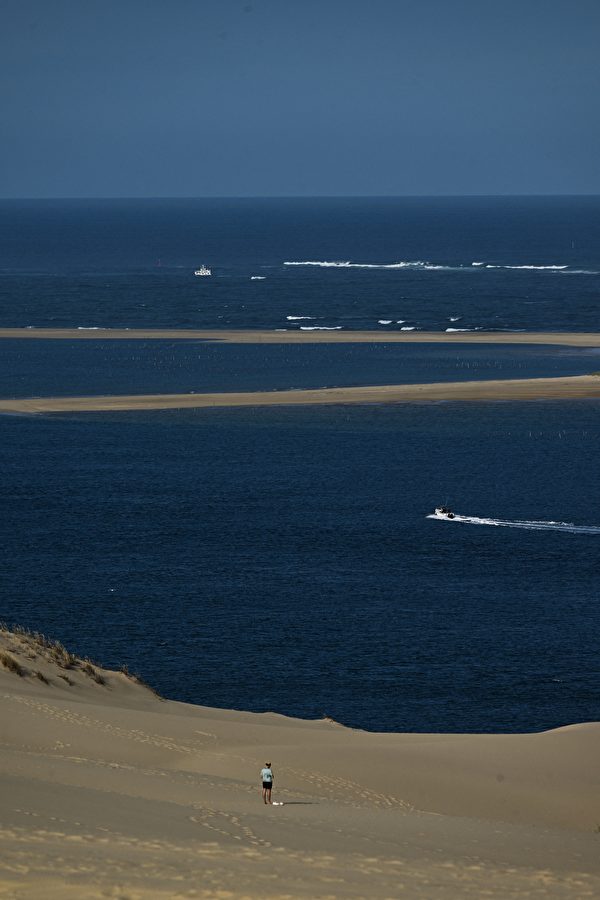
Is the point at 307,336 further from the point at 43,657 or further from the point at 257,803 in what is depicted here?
the point at 257,803

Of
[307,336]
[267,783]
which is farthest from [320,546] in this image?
[307,336]

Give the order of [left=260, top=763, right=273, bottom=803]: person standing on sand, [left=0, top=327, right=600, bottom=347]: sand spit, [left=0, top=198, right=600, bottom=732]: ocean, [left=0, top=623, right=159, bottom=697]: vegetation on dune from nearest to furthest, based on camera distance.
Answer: [left=260, top=763, right=273, bottom=803]: person standing on sand, [left=0, top=623, right=159, bottom=697]: vegetation on dune, [left=0, top=198, right=600, bottom=732]: ocean, [left=0, top=327, right=600, bottom=347]: sand spit

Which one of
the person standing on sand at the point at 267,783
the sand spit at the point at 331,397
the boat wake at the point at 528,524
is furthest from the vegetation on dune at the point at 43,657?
the sand spit at the point at 331,397

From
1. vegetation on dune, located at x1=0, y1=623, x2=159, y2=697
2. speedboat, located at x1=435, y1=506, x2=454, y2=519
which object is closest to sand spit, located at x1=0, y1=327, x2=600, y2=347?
speedboat, located at x1=435, y1=506, x2=454, y2=519

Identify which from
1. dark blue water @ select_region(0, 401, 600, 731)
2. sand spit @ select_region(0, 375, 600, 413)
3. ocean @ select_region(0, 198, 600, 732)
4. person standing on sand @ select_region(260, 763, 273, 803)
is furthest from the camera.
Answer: sand spit @ select_region(0, 375, 600, 413)

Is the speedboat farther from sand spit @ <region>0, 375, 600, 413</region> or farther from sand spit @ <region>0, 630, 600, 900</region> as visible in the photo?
sand spit @ <region>0, 375, 600, 413</region>

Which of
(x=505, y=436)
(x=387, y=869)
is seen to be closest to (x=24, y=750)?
(x=387, y=869)

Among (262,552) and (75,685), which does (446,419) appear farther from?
(75,685)
